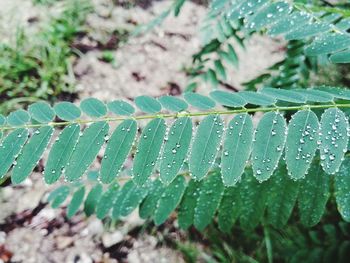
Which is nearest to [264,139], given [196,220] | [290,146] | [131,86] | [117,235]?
[290,146]

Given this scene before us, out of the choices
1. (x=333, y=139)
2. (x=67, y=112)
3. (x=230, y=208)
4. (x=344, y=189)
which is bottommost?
A: (x=230, y=208)

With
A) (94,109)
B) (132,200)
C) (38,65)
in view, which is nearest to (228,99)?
(94,109)

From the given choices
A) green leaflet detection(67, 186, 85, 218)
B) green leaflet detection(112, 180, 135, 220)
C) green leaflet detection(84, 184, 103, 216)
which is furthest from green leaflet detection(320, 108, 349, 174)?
green leaflet detection(67, 186, 85, 218)

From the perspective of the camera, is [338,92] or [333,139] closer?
[333,139]

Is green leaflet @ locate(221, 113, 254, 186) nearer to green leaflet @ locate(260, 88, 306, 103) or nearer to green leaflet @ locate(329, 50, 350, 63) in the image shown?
green leaflet @ locate(260, 88, 306, 103)

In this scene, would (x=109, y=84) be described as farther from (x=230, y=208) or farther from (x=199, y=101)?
(x=199, y=101)

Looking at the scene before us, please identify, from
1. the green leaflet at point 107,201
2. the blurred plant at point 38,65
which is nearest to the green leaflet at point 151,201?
the green leaflet at point 107,201

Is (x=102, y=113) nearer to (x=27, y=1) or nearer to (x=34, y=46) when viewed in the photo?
(x=34, y=46)
